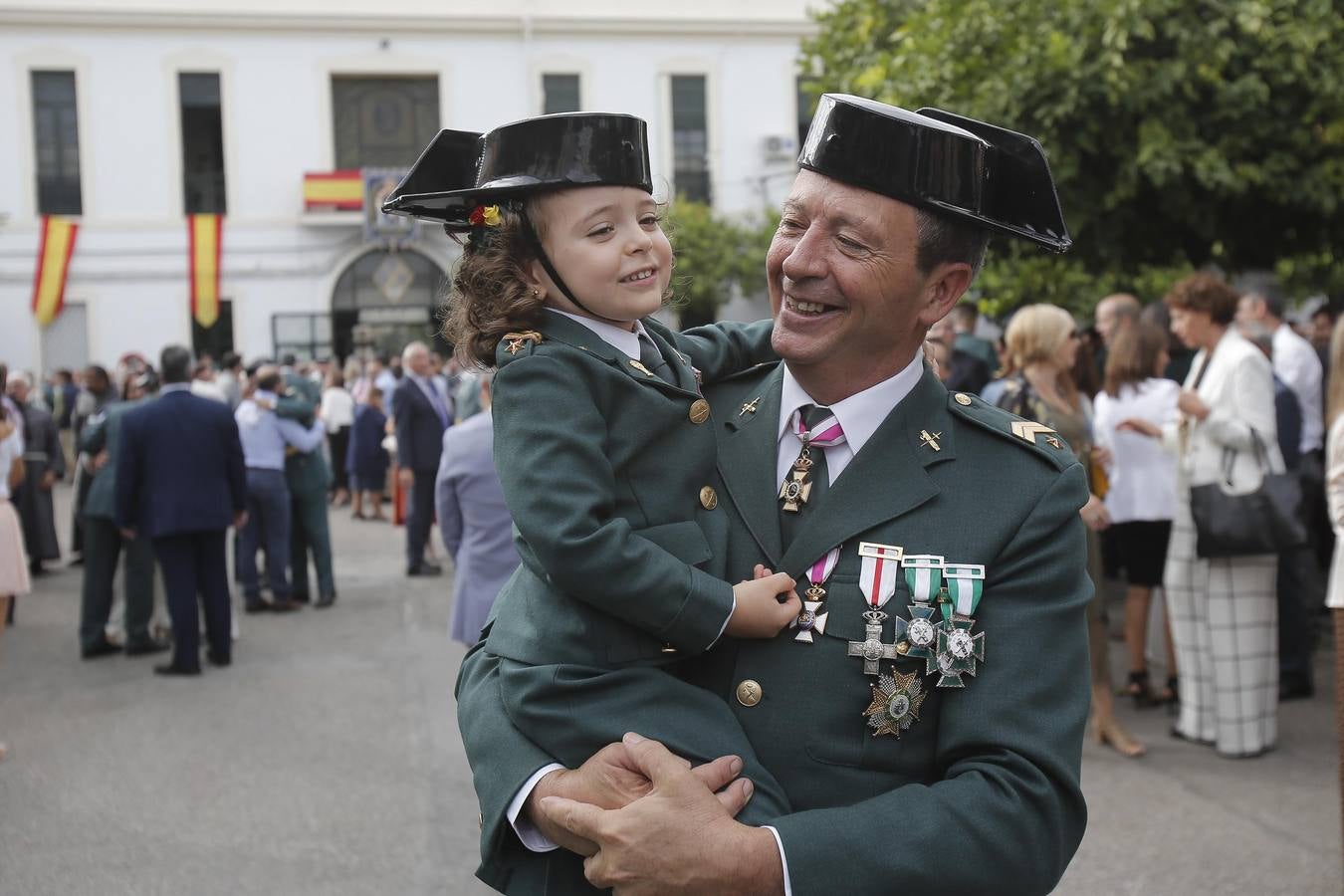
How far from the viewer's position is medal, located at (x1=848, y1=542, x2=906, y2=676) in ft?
5.93

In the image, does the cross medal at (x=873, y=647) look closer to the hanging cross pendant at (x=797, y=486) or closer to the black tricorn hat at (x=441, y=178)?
the hanging cross pendant at (x=797, y=486)

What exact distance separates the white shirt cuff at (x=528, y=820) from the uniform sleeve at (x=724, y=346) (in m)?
0.78

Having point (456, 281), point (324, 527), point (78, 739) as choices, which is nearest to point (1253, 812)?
point (456, 281)

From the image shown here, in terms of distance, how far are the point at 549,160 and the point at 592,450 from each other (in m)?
0.49

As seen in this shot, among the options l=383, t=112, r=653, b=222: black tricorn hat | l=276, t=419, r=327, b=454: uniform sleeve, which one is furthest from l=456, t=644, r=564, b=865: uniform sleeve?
l=276, t=419, r=327, b=454: uniform sleeve

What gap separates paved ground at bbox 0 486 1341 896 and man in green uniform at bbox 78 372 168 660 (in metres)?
0.27

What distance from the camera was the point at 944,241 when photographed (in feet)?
6.38

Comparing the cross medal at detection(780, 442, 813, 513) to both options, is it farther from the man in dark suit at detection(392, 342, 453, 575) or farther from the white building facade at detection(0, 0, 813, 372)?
the white building facade at detection(0, 0, 813, 372)

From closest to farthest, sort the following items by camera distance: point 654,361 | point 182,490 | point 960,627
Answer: point 960,627, point 654,361, point 182,490

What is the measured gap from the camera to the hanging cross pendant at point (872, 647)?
1806mm

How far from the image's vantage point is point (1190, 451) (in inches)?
234

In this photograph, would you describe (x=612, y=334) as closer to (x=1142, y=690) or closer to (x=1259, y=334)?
(x=1142, y=690)

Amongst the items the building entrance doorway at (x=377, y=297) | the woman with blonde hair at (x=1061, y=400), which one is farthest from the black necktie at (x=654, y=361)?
the building entrance doorway at (x=377, y=297)

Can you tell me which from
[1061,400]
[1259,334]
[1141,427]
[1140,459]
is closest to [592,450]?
[1061,400]
